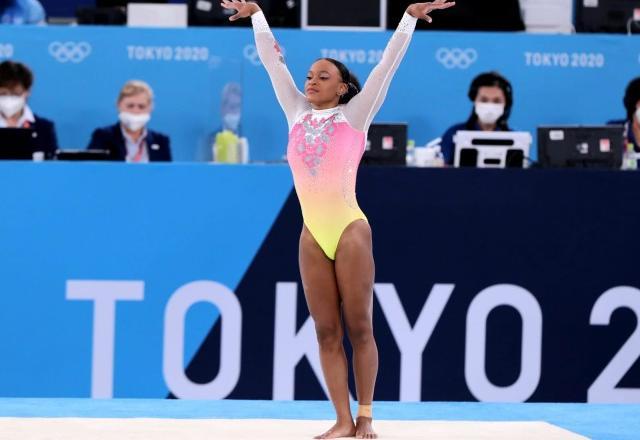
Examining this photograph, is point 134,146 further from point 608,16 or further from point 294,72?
point 608,16

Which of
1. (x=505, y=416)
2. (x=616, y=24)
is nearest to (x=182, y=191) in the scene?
(x=505, y=416)

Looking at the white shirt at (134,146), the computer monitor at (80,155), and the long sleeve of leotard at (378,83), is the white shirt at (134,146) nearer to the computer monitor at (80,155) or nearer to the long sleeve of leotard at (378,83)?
the computer monitor at (80,155)

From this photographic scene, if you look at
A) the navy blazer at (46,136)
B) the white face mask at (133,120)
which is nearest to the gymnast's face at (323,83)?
the navy blazer at (46,136)

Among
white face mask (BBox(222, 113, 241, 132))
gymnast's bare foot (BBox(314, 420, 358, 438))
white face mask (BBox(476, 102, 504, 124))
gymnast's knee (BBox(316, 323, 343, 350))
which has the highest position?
white face mask (BBox(476, 102, 504, 124))

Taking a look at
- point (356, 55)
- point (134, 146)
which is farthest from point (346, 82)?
point (356, 55)

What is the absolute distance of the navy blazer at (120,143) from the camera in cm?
804

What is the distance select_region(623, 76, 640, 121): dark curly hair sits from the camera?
875 cm

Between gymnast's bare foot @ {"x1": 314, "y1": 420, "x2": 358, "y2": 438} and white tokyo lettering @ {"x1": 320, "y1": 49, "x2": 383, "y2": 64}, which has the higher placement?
white tokyo lettering @ {"x1": 320, "y1": 49, "x2": 383, "y2": 64}

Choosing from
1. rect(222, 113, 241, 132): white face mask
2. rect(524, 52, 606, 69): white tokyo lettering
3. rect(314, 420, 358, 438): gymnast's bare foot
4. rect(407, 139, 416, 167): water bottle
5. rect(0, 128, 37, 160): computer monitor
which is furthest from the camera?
rect(524, 52, 606, 69): white tokyo lettering

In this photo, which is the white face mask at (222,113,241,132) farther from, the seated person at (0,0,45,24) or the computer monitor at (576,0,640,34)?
the computer monitor at (576,0,640,34)

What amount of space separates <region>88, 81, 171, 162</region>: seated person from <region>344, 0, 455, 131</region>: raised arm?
12.7ft

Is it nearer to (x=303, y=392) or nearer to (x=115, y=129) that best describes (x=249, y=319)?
(x=303, y=392)

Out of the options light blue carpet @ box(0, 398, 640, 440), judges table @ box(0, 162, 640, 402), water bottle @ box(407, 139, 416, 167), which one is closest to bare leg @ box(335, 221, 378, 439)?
light blue carpet @ box(0, 398, 640, 440)

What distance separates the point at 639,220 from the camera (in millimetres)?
6574
